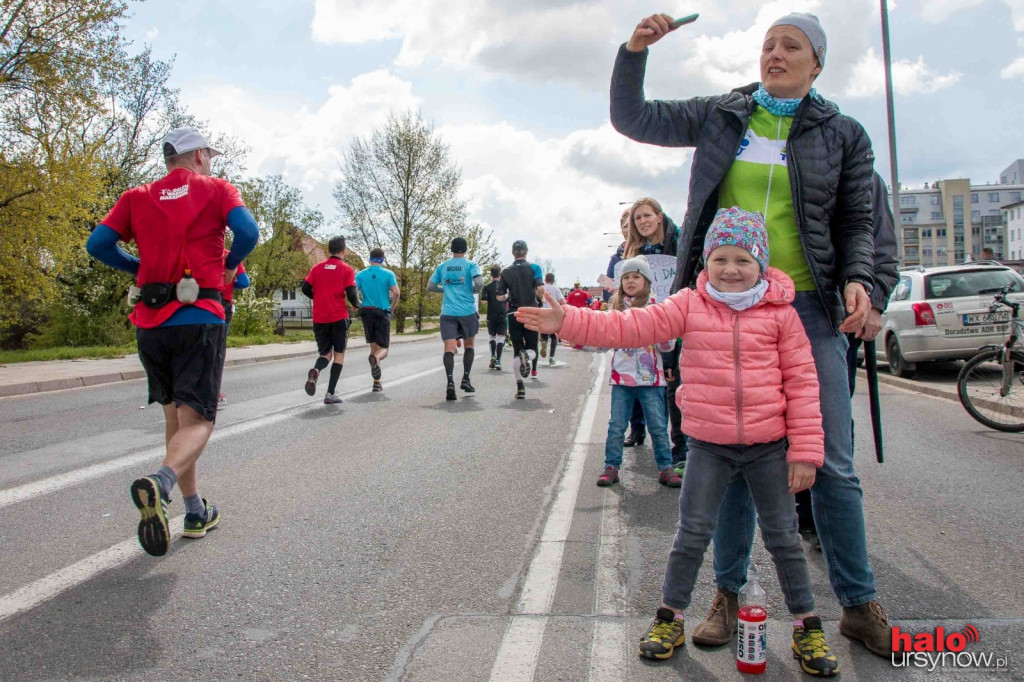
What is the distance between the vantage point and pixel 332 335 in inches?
413

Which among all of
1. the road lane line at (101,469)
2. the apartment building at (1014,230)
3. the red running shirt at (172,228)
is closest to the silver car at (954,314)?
the road lane line at (101,469)

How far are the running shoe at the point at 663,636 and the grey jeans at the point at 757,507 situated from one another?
50 mm

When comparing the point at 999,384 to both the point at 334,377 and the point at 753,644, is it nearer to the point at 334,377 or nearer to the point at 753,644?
the point at 753,644

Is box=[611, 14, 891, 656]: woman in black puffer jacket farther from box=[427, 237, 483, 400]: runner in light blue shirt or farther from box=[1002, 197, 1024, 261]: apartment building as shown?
box=[1002, 197, 1024, 261]: apartment building

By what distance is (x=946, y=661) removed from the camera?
2734mm

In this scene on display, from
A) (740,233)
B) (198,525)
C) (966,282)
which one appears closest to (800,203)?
(740,233)

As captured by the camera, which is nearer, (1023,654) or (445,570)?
(1023,654)

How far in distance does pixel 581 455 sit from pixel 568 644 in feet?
12.2

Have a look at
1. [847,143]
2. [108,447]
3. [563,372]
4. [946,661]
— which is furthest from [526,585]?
[563,372]

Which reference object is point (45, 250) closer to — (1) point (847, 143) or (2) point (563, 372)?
(2) point (563, 372)

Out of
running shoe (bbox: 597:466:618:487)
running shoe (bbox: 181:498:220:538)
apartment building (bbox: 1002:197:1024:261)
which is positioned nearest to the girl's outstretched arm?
running shoe (bbox: 181:498:220:538)

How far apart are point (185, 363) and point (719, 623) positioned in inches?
109

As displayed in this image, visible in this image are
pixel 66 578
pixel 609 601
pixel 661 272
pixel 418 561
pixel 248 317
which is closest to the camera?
pixel 609 601

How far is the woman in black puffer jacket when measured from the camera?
2.86 metres
